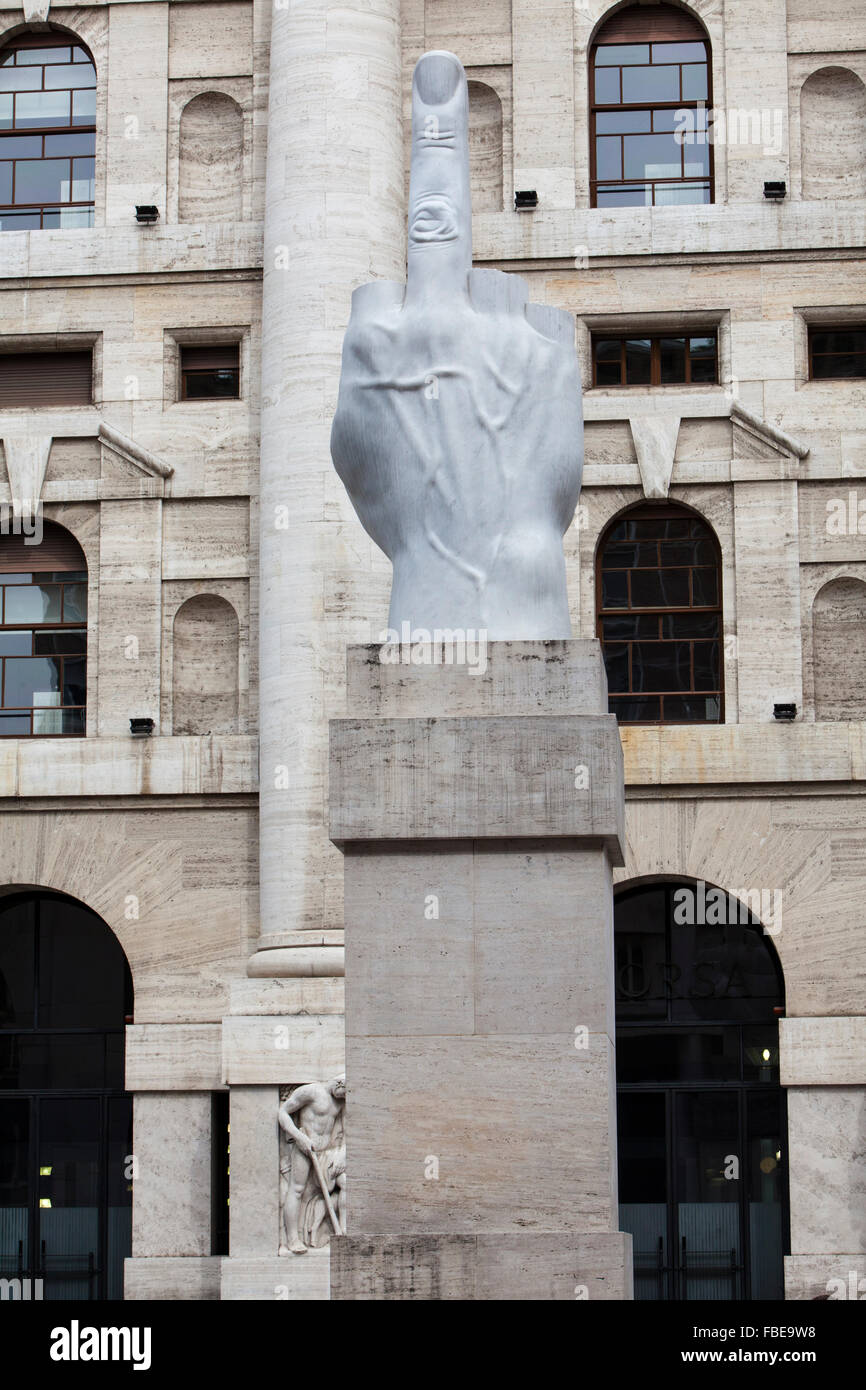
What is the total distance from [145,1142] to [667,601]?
8161 mm

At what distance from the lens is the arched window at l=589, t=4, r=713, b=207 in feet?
89.9

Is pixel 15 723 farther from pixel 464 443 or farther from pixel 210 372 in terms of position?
pixel 464 443

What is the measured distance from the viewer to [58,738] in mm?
26250

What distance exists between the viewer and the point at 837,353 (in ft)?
88.3

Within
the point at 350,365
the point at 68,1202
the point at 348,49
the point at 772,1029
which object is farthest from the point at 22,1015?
the point at 350,365

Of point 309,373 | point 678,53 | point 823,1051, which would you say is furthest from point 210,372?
point 823,1051

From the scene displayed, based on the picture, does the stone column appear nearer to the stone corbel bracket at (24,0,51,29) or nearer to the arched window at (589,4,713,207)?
the arched window at (589,4,713,207)

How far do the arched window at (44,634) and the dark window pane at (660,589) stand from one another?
20.5 feet

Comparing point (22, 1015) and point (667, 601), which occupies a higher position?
point (667, 601)

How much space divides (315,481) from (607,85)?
6368mm

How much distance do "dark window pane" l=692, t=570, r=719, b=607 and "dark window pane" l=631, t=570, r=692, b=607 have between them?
10 cm

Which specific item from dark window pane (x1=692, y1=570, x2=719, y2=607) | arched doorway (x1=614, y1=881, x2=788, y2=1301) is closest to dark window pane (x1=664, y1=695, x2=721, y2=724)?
dark window pane (x1=692, y1=570, x2=719, y2=607)
